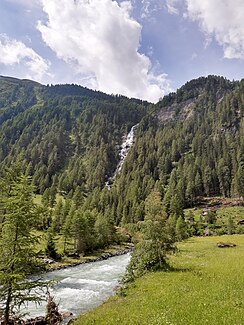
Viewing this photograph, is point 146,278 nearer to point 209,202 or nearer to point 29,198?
point 29,198

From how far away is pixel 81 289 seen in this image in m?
39.7

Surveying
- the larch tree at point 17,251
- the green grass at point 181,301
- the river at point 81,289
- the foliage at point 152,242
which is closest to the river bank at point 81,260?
the river at point 81,289

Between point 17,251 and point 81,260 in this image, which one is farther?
point 81,260

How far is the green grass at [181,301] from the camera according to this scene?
Result: 1806 centimetres

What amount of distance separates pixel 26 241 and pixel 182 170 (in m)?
184

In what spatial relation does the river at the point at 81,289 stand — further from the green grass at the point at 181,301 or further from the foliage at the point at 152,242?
the green grass at the point at 181,301

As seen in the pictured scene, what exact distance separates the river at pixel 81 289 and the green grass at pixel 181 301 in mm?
5192

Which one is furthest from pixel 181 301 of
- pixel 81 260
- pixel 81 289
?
pixel 81 260

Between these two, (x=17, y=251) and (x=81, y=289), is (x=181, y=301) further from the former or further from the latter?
(x=81, y=289)

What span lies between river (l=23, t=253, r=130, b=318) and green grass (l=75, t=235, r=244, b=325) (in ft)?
17.0

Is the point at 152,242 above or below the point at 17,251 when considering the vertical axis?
below

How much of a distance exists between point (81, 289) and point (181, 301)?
2134 cm

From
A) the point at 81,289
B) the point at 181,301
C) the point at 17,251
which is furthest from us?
the point at 81,289

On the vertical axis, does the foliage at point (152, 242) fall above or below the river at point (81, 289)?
above
